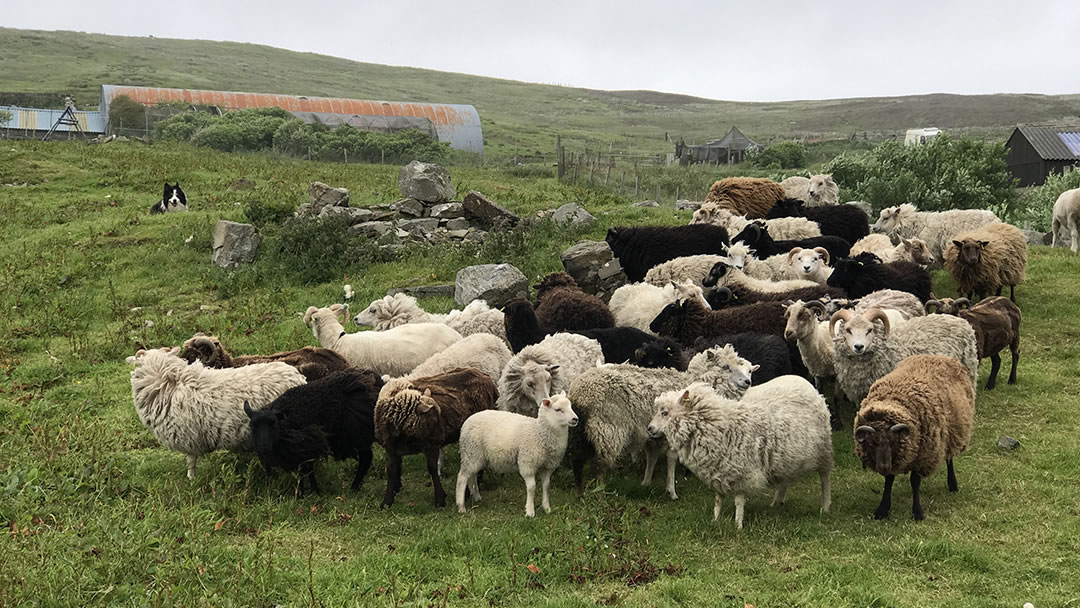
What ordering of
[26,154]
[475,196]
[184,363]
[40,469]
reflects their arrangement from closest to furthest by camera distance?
[40,469] → [184,363] → [475,196] → [26,154]

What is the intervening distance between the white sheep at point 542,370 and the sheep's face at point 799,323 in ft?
7.38

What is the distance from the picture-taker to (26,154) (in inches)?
1051

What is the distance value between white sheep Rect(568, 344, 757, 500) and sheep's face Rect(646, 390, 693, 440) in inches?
18.5

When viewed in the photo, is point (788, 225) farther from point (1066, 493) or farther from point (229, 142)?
point (229, 142)

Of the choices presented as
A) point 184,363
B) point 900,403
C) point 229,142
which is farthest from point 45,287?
point 229,142

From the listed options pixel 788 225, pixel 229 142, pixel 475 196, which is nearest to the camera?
pixel 788 225

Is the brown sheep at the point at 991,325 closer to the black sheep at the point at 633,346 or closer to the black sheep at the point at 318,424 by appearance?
the black sheep at the point at 633,346

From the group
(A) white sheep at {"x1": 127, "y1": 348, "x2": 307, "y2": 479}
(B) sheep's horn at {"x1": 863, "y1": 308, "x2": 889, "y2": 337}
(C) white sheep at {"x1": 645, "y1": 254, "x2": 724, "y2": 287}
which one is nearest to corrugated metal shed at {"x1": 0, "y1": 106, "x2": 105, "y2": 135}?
(C) white sheep at {"x1": 645, "y1": 254, "x2": 724, "y2": 287}

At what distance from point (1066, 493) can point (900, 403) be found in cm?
188

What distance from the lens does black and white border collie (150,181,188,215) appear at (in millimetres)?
20922

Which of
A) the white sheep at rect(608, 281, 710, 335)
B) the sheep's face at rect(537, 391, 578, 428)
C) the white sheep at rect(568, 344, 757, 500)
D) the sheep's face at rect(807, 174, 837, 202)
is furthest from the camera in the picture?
the sheep's face at rect(807, 174, 837, 202)

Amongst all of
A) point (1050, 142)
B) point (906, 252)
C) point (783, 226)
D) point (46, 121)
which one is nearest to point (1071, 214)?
point (906, 252)

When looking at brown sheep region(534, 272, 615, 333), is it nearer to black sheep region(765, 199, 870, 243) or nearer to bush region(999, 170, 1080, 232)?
black sheep region(765, 199, 870, 243)

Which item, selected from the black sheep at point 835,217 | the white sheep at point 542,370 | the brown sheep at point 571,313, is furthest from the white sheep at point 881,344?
the black sheep at point 835,217
